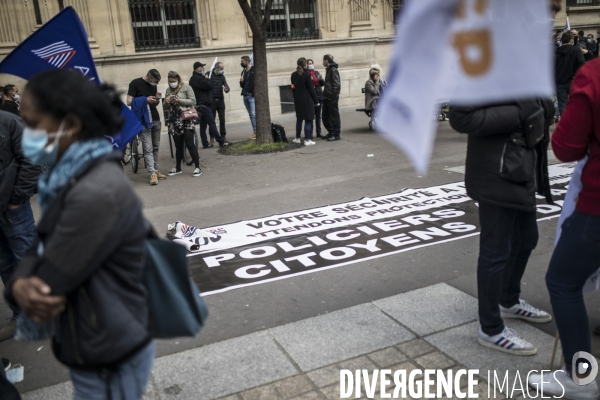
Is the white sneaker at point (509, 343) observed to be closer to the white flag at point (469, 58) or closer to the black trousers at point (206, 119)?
the white flag at point (469, 58)

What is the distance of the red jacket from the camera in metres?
2.57

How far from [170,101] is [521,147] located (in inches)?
315

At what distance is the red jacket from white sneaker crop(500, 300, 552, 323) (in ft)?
4.32

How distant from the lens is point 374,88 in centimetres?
1445

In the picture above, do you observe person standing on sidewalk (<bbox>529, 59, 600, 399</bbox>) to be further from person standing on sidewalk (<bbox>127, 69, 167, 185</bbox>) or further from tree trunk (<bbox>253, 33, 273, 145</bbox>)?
tree trunk (<bbox>253, 33, 273, 145</bbox>)

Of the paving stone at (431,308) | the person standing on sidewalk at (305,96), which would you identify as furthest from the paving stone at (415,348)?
the person standing on sidewalk at (305,96)

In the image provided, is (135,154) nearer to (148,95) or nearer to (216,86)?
(148,95)

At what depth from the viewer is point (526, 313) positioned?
12.8 feet

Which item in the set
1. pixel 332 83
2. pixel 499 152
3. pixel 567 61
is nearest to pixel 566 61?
pixel 567 61

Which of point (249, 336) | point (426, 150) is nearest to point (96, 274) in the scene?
point (426, 150)

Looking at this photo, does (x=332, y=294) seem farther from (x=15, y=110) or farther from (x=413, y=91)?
(x=15, y=110)

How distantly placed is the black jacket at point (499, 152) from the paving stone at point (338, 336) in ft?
3.78

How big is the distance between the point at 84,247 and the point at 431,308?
9.65 ft

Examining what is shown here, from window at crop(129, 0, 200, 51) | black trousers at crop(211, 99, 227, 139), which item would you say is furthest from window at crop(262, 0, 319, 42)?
black trousers at crop(211, 99, 227, 139)
